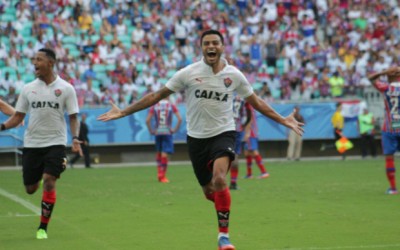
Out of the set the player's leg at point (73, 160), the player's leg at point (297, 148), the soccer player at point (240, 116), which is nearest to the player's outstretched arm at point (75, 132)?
the soccer player at point (240, 116)

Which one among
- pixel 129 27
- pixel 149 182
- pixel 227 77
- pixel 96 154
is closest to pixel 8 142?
pixel 96 154

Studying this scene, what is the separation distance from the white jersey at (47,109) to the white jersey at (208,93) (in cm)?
195

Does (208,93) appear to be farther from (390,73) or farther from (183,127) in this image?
(183,127)

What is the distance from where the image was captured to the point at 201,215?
15078 millimetres

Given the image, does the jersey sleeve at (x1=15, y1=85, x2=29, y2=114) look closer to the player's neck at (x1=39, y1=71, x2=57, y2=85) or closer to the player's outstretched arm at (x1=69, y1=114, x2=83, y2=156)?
the player's neck at (x1=39, y1=71, x2=57, y2=85)

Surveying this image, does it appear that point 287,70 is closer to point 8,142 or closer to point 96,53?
point 96,53

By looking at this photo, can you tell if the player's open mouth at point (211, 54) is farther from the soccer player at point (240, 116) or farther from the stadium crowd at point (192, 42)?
the stadium crowd at point (192, 42)

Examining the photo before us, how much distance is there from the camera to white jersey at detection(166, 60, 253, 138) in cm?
1116

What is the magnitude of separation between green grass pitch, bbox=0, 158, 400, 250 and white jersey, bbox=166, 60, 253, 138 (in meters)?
1.48

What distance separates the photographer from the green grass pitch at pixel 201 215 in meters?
11.7

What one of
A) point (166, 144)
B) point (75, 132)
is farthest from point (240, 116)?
point (75, 132)

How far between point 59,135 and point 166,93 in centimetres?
202

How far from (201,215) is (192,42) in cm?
2172

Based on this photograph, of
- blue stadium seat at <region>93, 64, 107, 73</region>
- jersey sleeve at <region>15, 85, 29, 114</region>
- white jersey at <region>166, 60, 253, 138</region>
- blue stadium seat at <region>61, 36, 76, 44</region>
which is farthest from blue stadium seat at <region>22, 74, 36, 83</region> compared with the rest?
white jersey at <region>166, 60, 253, 138</region>
